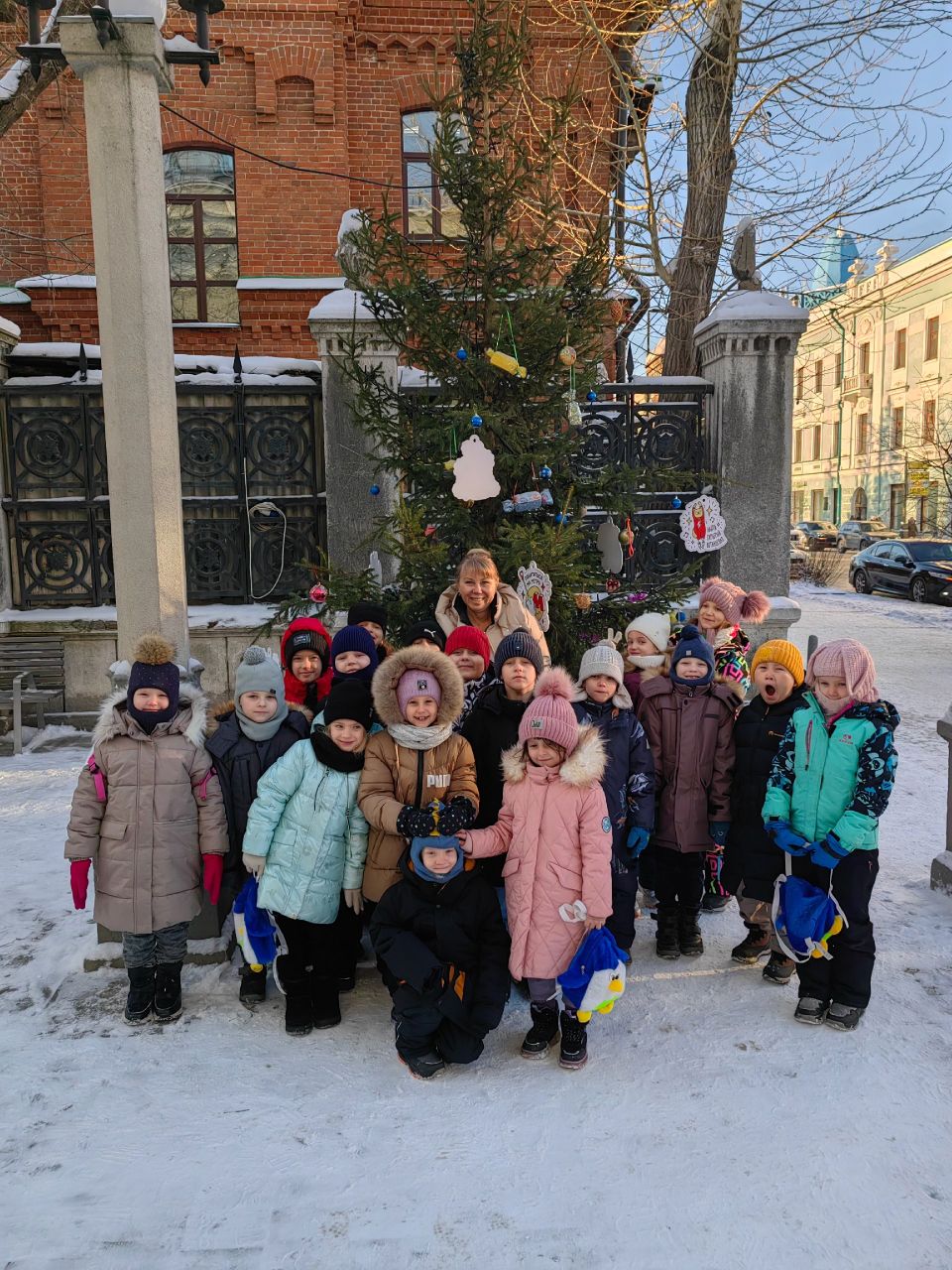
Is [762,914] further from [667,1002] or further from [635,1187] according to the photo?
[635,1187]

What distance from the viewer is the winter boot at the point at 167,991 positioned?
3.44 meters

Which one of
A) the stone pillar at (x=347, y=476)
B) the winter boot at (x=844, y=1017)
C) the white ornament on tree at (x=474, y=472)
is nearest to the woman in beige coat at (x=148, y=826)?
the white ornament on tree at (x=474, y=472)

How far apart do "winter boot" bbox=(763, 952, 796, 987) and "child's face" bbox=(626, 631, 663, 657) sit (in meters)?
1.44

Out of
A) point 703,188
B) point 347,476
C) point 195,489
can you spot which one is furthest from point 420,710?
point 703,188

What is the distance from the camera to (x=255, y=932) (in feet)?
11.2

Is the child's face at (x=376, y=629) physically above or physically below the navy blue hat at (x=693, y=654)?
above

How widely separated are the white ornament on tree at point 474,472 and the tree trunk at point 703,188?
6.04m

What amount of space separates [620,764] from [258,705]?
1.53m

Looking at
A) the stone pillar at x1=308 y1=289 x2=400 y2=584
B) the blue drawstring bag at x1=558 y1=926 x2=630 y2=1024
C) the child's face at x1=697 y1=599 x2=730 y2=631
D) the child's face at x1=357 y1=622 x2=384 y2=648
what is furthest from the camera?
the stone pillar at x1=308 y1=289 x2=400 y2=584

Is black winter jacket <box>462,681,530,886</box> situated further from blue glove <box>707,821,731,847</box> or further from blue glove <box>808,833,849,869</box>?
blue glove <box>808,833,849,869</box>

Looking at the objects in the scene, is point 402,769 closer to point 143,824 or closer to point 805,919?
point 143,824

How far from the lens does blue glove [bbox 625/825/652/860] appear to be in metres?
3.69

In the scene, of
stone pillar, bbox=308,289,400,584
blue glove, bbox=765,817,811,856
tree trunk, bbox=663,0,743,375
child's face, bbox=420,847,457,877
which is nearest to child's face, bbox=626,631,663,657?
blue glove, bbox=765,817,811,856

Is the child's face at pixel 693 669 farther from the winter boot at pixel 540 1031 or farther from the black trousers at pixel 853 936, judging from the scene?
the winter boot at pixel 540 1031
